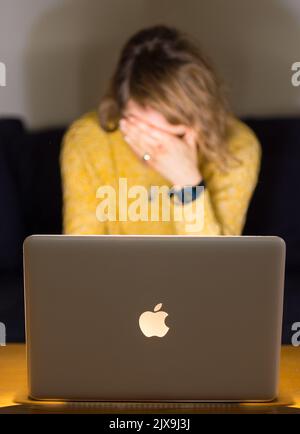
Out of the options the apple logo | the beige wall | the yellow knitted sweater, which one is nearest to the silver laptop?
the apple logo

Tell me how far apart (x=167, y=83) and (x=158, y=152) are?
19 cm

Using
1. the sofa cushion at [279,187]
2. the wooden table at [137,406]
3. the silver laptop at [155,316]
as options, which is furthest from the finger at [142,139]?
the wooden table at [137,406]

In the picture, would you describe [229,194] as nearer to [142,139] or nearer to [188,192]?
[188,192]

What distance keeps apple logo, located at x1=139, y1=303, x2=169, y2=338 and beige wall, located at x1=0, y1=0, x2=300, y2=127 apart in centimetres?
72

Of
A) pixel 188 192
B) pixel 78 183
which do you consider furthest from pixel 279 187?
pixel 78 183

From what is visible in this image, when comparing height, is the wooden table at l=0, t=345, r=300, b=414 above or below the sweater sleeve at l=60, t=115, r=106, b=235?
below

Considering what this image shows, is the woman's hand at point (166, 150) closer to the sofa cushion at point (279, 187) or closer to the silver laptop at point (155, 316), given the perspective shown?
the sofa cushion at point (279, 187)

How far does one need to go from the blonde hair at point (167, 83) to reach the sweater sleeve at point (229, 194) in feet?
0.28

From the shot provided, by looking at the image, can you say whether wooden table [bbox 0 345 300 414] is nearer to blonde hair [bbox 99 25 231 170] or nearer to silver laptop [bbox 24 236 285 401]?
silver laptop [bbox 24 236 285 401]

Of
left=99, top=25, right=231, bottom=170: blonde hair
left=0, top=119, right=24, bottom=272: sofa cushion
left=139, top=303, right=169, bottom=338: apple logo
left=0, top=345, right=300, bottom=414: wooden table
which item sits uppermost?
left=99, top=25, right=231, bottom=170: blonde hair

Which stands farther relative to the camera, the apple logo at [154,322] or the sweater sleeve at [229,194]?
the sweater sleeve at [229,194]

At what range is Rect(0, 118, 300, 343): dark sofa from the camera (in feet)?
5.58

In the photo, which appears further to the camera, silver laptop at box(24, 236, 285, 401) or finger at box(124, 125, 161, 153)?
finger at box(124, 125, 161, 153)

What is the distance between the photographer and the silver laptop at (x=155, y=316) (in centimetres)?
114
